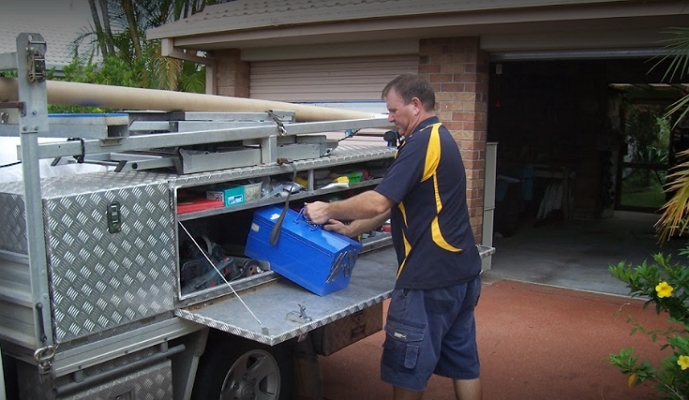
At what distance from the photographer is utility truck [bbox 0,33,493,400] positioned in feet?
10.0

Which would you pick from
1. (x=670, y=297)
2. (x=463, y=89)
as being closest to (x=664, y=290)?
(x=670, y=297)


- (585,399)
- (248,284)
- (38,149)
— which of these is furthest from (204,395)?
(585,399)

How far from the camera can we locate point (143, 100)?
391 centimetres

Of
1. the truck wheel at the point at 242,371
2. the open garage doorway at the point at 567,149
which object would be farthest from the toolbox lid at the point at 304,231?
the open garage doorway at the point at 567,149

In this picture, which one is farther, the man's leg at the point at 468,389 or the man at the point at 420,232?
the man's leg at the point at 468,389

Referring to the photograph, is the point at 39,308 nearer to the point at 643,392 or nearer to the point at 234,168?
the point at 234,168

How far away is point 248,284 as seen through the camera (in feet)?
13.4

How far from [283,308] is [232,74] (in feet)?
23.1

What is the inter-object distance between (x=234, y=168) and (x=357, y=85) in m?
5.46

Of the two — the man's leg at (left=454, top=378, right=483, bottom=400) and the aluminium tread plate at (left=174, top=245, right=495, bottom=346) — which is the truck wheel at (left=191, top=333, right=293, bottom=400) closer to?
the aluminium tread plate at (left=174, top=245, right=495, bottom=346)

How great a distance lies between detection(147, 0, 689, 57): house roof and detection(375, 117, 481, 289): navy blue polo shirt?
343 centimetres

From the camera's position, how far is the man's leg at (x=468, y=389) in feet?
13.8

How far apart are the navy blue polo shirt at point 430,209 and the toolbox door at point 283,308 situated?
0.37 metres

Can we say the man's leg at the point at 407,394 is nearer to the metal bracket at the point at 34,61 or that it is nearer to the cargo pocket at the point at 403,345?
the cargo pocket at the point at 403,345
